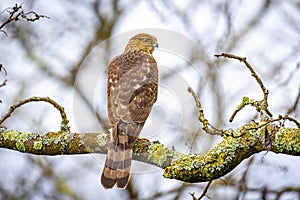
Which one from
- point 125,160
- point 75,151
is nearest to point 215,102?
point 125,160

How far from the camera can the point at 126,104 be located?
16.8 feet

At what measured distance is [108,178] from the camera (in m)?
4.75

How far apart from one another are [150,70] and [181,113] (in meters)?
1.17

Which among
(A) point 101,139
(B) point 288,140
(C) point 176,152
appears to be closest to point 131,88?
(A) point 101,139

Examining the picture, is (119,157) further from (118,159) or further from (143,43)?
(143,43)

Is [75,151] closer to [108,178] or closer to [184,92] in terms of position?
[108,178]

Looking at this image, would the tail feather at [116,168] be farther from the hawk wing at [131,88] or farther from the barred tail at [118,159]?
the hawk wing at [131,88]

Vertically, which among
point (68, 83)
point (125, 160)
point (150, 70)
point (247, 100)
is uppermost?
point (68, 83)

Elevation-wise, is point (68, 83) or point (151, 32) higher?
point (68, 83)

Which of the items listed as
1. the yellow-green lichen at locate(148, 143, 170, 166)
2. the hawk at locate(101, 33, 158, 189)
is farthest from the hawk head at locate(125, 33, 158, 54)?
the yellow-green lichen at locate(148, 143, 170, 166)

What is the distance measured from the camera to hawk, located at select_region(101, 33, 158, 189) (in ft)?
15.3

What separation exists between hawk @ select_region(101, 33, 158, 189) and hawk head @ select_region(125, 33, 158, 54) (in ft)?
0.79

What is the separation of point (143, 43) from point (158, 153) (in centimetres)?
268

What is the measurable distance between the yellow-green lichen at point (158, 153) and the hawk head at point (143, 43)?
2337 millimetres
